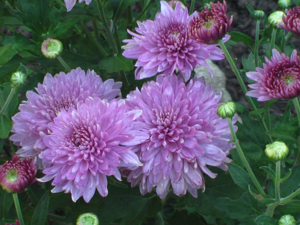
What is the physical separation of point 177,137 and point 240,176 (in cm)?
24

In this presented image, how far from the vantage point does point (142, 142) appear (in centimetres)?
125

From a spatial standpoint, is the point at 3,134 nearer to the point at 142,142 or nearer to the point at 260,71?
the point at 142,142

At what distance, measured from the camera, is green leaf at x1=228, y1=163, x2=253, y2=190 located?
1290 millimetres

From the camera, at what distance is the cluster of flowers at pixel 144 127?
120 cm

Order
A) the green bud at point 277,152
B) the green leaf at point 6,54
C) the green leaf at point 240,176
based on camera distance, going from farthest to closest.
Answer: the green leaf at point 6,54
the green leaf at point 240,176
the green bud at point 277,152

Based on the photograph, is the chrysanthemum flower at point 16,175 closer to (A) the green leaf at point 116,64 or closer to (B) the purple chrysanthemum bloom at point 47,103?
(B) the purple chrysanthemum bloom at point 47,103

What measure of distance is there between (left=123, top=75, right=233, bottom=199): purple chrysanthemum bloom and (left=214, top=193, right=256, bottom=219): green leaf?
11 centimetres

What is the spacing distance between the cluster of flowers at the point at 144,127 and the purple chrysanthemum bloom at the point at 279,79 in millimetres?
143

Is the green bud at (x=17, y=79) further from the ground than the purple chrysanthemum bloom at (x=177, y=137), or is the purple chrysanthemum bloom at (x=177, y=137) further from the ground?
the green bud at (x=17, y=79)

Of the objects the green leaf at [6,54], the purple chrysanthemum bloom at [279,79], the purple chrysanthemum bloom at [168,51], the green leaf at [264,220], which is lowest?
the green leaf at [264,220]

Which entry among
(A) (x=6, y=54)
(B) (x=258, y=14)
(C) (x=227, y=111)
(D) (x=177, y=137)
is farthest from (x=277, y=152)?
(A) (x=6, y=54)

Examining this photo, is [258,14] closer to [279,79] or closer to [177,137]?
[279,79]

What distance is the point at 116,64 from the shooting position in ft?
5.44

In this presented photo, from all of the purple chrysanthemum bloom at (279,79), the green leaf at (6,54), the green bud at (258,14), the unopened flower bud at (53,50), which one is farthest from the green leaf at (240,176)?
the green leaf at (6,54)
